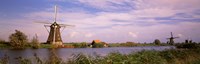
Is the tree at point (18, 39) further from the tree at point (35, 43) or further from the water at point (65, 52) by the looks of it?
the water at point (65, 52)

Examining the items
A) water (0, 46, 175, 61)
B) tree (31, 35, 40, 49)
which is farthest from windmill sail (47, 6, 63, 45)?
water (0, 46, 175, 61)

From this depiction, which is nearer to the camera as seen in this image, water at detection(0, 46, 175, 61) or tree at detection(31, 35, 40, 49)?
water at detection(0, 46, 175, 61)

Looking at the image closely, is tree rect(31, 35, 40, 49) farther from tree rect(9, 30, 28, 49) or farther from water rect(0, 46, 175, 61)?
water rect(0, 46, 175, 61)

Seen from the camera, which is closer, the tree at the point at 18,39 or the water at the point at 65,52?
the water at the point at 65,52

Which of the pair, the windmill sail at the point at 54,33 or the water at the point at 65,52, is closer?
the water at the point at 65,52

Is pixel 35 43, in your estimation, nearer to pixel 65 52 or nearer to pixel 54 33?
pixel 54 33

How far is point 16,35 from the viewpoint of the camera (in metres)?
72.6

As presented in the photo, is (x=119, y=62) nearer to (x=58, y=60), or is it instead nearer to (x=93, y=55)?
(x=93, y=55)

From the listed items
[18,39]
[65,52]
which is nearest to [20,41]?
[18,39]

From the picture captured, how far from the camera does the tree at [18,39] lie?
72162 mm

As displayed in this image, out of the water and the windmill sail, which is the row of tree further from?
the water

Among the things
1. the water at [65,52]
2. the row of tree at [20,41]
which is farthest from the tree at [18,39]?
the water at [65,52]

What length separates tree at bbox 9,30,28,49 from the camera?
72162 millimetres

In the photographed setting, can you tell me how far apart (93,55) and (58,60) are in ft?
6.46
